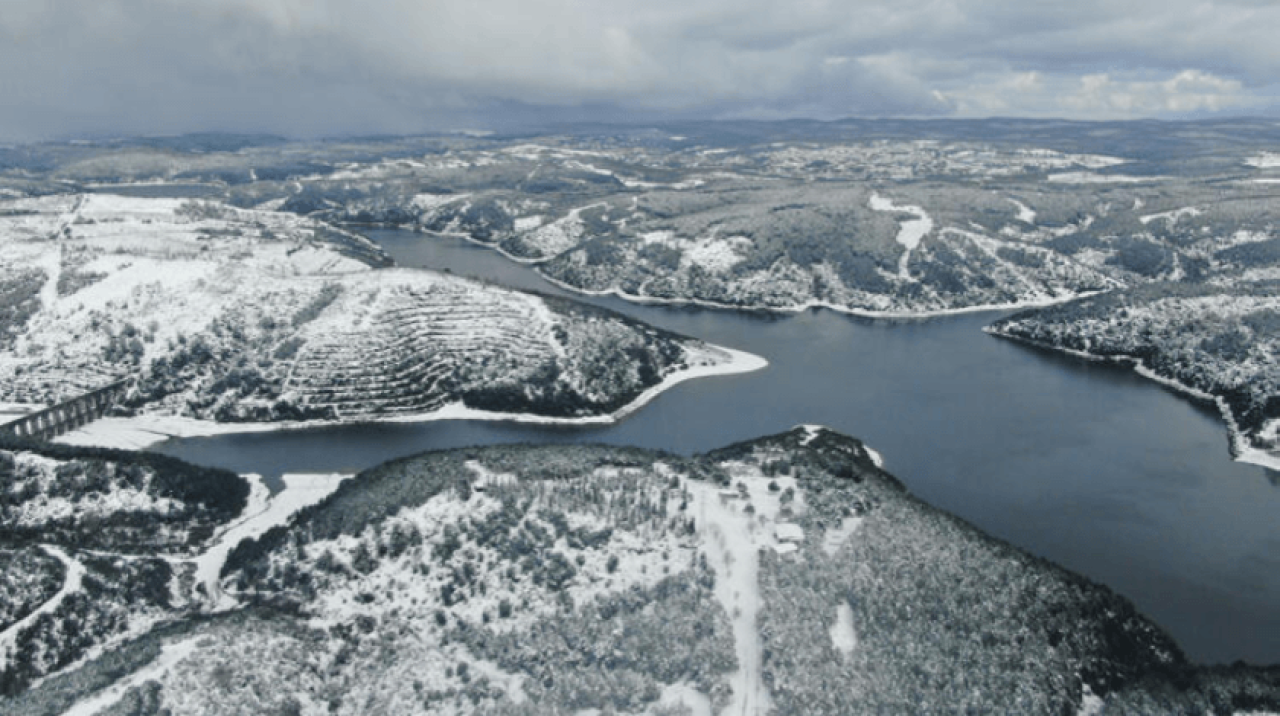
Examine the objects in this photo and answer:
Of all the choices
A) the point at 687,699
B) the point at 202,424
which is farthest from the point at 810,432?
the point at 202,424

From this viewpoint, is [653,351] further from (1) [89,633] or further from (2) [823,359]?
(1) [89,633]

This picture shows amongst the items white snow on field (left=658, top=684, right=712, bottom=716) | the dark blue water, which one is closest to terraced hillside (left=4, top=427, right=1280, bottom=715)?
white snow on field (left=658, top=684, right=712, bottom=716)

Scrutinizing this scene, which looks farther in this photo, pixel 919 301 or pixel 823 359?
pixel 919 301

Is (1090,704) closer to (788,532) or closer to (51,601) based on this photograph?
(788,532)

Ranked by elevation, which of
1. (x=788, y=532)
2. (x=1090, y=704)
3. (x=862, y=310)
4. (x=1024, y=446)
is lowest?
(x=1024, y=446)

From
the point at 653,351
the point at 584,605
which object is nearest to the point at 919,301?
the point at 653,351
